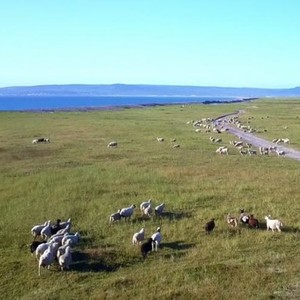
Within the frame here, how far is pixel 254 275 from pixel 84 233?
813cm

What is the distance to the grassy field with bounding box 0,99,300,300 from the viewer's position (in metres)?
15.7

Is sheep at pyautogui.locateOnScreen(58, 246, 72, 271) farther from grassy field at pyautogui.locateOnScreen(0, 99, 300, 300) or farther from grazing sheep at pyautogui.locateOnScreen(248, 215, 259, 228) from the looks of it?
grazing sheep at pyautogui.locateOnScreen(248, 215, 259, 228)

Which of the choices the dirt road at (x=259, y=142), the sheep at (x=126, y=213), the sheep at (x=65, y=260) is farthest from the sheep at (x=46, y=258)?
the dirt road at (x=259, y=142)

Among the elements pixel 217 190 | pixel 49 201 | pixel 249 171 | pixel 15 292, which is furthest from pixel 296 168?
pixel 15 292

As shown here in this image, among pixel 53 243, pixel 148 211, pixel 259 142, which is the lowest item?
pixel 259 142

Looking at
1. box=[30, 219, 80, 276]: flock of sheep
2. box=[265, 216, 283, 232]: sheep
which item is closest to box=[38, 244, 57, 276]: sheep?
box=[30, 219, 80, 276]: flock of sheep

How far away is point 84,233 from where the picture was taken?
21312mm

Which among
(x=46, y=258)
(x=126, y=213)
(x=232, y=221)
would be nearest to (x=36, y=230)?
(x=46, y=258)

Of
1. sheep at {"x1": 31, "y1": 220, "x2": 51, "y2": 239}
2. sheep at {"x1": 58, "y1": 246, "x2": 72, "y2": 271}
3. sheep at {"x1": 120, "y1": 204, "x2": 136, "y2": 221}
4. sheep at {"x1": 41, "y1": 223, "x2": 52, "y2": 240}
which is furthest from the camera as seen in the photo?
sheep at {"x1": 120, "y1": 204, "x2": 136, "y2": 221}

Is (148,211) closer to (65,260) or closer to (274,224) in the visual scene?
(274,224)

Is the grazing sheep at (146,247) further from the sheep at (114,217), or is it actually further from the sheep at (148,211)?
the sheep at (148,211)

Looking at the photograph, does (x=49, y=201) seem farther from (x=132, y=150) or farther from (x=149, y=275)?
(x=132, y=150)

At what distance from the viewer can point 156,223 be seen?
74.8 feet

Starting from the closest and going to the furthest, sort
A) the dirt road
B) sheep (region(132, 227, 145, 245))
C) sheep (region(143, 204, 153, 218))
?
1. sheep (region(132, 227, 145, 245))
2. sheep (region(143, 204, 153, 218))
3. the dirt road
